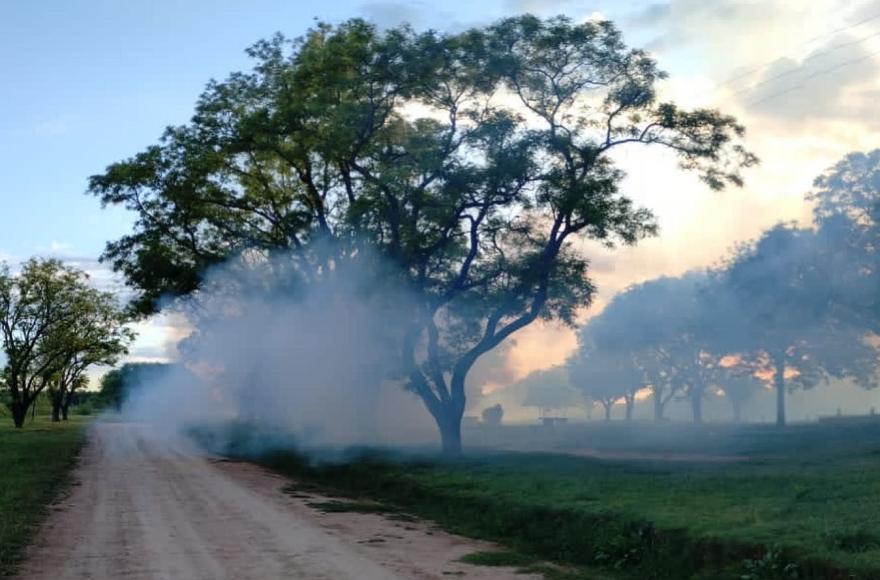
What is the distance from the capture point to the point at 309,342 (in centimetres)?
4462

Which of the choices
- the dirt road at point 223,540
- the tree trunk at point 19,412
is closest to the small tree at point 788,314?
the dirt road at point 223,540

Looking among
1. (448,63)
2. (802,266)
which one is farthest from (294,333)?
(802,266)

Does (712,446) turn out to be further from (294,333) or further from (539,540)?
(539,540)

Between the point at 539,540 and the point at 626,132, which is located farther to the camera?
the point at 626,132

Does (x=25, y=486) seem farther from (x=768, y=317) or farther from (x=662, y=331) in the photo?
(x=662, y=331)

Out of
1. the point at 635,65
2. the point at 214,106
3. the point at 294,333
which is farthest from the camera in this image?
the point at 294,333

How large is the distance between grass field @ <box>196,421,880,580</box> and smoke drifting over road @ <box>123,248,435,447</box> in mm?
7371

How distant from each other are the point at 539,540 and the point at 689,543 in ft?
13.4

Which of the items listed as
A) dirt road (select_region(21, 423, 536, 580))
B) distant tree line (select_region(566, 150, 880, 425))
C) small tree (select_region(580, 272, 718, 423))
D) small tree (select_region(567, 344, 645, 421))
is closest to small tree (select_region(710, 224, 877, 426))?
distant tree line (select_region(566, 150, 880, 425))

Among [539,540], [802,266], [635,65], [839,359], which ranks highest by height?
[635,65]

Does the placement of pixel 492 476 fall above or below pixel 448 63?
below

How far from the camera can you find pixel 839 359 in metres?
63.8

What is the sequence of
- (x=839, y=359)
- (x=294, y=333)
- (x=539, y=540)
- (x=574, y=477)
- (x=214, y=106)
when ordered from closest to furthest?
(x=539, y=540) → (x=574, y=477) → (x=214, y=106) → (x=294, y=333) → (x=839, y=359)

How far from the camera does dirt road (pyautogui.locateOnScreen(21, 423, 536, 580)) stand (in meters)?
13.9
